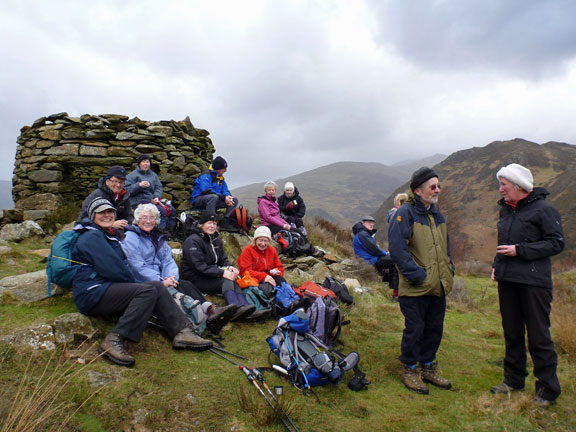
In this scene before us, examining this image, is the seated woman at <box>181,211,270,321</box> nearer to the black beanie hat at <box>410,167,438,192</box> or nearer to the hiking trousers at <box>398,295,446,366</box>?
the hiking trousers at <box>398,295,446,366</box>

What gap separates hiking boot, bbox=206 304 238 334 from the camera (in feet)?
13.0

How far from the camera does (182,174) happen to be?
923 cm

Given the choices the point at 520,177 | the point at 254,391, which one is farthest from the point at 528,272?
the point at 254,391

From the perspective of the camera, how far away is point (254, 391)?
2.99 m

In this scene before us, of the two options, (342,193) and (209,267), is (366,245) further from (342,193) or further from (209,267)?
(342,193)

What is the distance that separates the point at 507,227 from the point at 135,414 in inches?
145

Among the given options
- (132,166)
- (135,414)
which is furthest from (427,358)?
(132,166)

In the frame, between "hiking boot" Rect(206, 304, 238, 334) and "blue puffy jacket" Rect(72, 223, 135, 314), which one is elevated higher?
"blue puffy jacket" Rect(72, 223, 135, 314)

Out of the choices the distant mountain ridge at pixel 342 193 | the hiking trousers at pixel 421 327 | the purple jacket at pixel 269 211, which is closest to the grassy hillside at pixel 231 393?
the hiking trousers at pixel 421 327

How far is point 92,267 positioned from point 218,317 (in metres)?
1.52

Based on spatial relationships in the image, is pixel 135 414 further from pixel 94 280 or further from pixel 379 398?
pixel 379 398

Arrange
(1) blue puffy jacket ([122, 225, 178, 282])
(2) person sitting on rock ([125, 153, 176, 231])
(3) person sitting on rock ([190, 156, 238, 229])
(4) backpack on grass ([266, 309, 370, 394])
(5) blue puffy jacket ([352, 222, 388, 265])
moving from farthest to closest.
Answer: (3) person sitting on rock ([190, 156, 238, 229]) → (2) person sitting on rock ([125, 153, 176, 231]) → (5) blue puffy jacket ([352, 222, 388, 265]) → (1) blue puffy jacket ([122, 225, 178, 282]) → (4) backpack on grass ([266, 309, 370, 394])

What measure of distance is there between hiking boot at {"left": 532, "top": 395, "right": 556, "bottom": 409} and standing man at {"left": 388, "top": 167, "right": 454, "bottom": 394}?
0.73m

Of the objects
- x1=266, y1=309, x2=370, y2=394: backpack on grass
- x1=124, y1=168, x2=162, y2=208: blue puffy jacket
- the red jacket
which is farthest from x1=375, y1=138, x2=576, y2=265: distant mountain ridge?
x1=266, y1=309, x2=370, y2=394: backpack on grass
